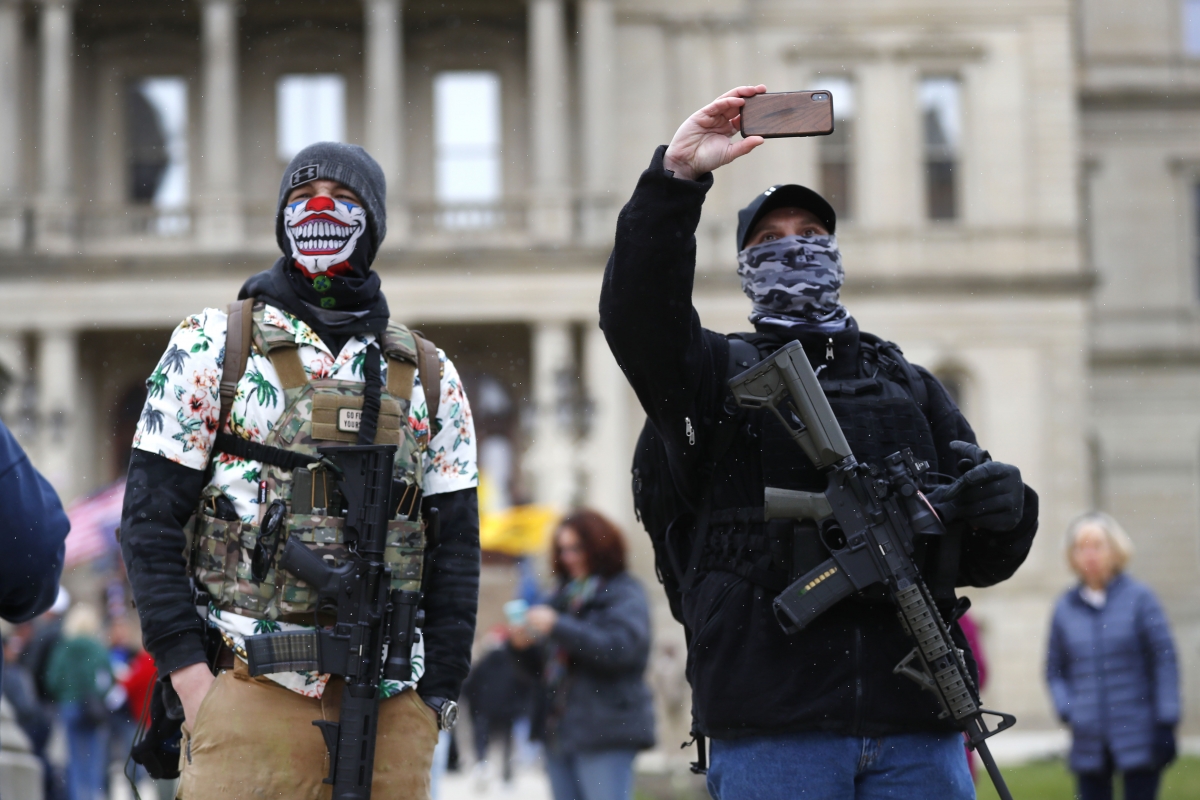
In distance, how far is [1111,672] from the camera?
820 centimetres

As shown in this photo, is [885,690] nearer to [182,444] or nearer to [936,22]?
[182,444]

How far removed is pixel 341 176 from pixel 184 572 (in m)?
1.06

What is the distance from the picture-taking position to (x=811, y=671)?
365 centimetres

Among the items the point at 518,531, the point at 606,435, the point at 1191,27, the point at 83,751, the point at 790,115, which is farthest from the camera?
the point at 1191,27

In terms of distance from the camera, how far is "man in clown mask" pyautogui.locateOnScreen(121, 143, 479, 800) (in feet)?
11.9

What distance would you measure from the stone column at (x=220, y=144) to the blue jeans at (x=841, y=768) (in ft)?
87.6

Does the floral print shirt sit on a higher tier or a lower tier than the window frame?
lower

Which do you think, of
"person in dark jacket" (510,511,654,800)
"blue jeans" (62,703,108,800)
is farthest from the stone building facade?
"person in dark jacket" (510,511,654,800)

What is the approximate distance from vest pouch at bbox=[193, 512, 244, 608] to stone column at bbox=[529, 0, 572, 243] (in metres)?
25.6

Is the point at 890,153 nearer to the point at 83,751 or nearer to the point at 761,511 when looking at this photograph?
the point at 83,751

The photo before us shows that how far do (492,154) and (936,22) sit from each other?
891cm

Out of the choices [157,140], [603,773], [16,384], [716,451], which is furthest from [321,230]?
[157,140]

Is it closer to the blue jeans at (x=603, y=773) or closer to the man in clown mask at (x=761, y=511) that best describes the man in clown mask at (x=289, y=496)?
the man in clown mask at (x=761, y=511)

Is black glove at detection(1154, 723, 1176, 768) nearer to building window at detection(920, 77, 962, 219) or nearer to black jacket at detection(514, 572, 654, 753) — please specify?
black jacket at detection(514, 572, 654, 753)
